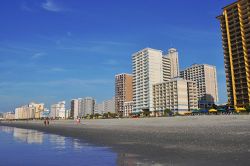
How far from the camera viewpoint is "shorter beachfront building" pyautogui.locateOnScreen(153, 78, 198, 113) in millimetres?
165950

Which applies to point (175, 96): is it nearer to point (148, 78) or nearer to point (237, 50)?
point (148, 78)

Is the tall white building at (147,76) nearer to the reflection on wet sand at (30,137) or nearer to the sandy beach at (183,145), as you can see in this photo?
the reflection on wet sand at (30,137)

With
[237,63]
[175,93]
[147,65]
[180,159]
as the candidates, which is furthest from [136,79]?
[180,159]

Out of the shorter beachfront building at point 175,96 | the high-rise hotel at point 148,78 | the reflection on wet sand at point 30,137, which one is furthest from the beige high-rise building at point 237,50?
the reflection on wet sand at point 30,137

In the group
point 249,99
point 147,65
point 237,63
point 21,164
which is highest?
point 147,65

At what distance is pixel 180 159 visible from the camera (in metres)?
12.1

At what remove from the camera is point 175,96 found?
166 metres

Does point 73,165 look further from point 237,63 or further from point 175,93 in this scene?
point 175,93

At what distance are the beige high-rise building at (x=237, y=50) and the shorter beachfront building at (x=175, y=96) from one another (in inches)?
1784

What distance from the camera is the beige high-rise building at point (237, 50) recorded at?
374ft

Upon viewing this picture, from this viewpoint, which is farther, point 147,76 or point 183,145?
point 147,76

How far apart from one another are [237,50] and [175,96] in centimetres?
5546

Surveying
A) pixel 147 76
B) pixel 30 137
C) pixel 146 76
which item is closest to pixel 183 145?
pixel 30 137

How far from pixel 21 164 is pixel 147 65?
179 metres
